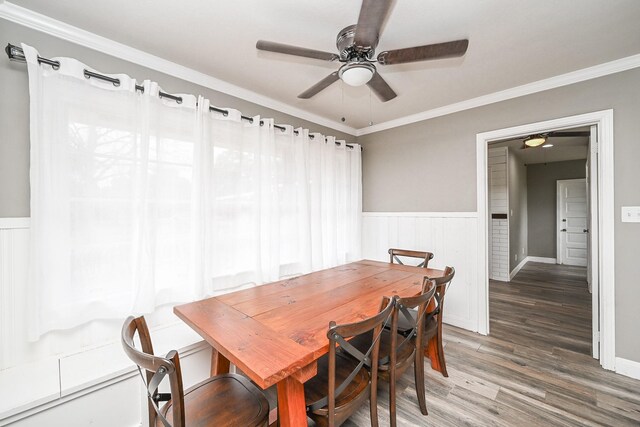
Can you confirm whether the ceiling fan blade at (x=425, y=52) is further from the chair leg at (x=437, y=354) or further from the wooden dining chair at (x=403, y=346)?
the chair leg at (x=437, y=354)

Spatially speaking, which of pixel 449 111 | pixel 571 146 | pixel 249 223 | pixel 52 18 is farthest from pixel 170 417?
pixel 571 146

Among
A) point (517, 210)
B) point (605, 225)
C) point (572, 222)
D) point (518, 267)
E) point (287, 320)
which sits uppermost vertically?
point (517, 210)

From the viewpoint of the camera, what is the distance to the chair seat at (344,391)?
3.84ft

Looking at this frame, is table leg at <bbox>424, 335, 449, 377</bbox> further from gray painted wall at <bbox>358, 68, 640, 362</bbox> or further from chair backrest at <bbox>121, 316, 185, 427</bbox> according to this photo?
chair backrest at <bbox>121, 316, 185, 427</bbox>

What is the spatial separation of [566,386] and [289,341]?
2252 millimetres

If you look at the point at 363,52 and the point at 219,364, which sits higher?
the point at 363,52

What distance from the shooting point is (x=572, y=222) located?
5.71 m

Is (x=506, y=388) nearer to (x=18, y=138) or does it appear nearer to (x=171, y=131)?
(x=171, y=131)

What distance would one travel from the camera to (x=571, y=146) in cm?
465

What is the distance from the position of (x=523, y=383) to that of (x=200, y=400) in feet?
7.58

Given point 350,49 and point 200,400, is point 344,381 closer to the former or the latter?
point 200,400

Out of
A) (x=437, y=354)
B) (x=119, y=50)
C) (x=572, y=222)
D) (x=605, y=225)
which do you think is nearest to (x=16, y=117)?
(x=119, y=50)

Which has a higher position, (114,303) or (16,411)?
(114,303)

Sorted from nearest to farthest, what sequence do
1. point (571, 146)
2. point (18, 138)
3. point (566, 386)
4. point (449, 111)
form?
point (18, 138)
point (566, 386)
point (449, 111)
point (571, 146)
